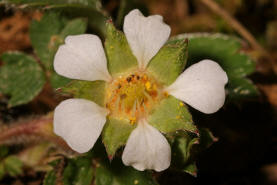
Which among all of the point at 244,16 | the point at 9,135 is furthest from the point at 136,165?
the point at 244,16

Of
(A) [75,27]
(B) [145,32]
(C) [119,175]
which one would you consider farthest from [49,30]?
(C) [119,175]

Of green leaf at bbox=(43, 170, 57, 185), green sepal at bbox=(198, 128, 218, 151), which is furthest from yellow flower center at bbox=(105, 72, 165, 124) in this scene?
green leaf at bbox=(43, 170, 57, 185)

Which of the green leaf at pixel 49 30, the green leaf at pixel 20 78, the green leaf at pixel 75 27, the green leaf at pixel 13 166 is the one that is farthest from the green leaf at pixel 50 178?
the green leaf at pixel 75 27

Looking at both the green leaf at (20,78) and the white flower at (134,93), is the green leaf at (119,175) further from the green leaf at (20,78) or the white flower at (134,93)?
the green leaf at (20,78)

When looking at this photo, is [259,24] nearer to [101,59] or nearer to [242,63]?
[242,63]

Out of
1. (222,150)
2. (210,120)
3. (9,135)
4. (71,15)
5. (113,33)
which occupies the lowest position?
(222,150)
